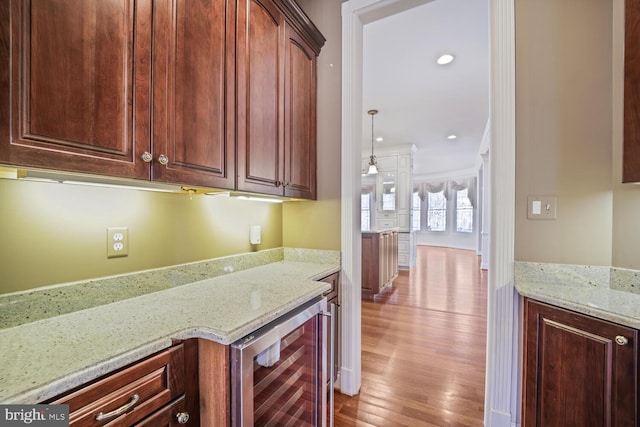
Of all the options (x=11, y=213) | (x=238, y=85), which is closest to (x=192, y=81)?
(x=238, y=85)

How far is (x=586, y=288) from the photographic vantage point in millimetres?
1333

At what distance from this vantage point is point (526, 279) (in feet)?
4.76

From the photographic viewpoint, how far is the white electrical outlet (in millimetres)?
1100

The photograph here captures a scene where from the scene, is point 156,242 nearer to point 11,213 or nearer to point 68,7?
point 11,213

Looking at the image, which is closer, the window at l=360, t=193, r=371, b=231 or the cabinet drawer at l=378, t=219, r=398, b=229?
the cabinet drawer at l=378, t=219, r=398, b=229

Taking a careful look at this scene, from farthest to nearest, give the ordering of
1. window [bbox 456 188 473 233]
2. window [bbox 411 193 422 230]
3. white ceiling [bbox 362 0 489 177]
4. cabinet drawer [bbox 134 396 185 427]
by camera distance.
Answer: window [bbox 411 193 422 230] < window [bbox 456 188 473 233] < white ceiling [bbox 362 0 489 177] < cabinet drawer [bbox 134 396 185 427]

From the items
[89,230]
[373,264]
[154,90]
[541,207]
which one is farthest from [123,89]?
[373,264]

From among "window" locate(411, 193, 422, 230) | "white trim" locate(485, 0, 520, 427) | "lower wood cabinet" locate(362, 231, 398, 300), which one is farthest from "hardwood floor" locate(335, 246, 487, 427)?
"window" locate(411, 193, 422, 230)

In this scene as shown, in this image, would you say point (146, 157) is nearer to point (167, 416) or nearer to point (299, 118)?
point (167, 416)

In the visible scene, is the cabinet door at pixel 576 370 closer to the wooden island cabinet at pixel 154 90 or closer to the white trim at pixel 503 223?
the white trim at pixel 503 223

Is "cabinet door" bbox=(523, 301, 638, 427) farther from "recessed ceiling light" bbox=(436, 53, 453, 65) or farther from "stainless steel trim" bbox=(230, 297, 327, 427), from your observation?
"recessed ceiling light" bbox=(436, 53, 453, 65)

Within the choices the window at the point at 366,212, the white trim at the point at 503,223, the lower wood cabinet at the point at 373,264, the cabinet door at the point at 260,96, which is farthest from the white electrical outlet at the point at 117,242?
the window at the point at 366,212

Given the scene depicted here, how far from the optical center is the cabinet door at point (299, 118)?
167 cm
